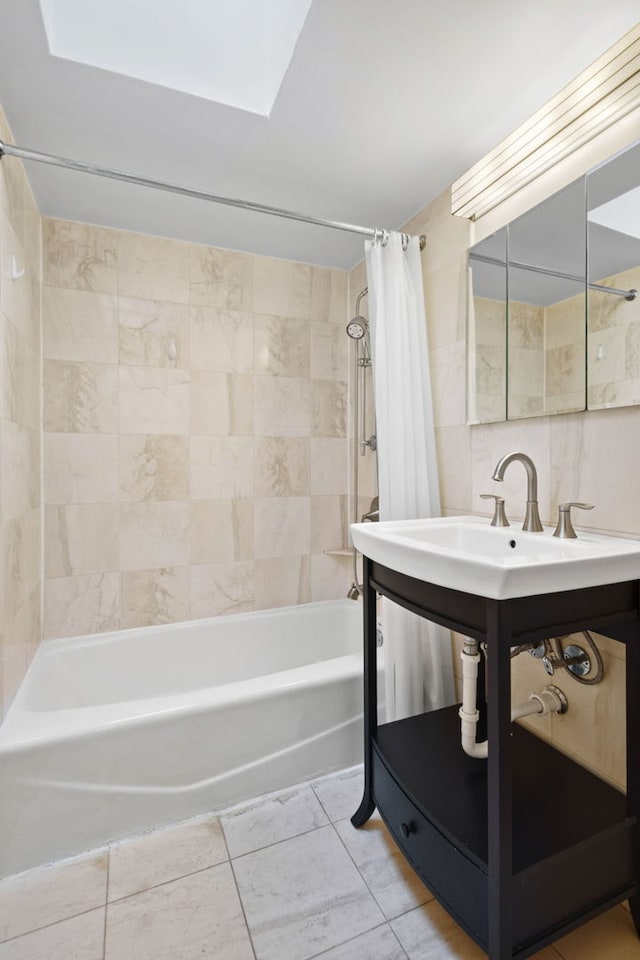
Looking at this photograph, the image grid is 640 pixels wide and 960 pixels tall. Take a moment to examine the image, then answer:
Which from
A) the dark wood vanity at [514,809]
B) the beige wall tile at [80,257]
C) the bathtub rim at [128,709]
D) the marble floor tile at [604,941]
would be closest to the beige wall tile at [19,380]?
the beige wall tile at [80,257]

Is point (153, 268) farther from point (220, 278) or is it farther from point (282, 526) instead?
point (282, 526)

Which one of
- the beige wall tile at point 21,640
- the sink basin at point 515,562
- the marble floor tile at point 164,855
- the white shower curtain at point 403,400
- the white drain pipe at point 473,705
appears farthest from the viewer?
the white shower curtain at point 403,400

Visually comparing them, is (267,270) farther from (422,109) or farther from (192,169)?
(422,109)

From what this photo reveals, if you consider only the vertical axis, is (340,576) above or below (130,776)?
above

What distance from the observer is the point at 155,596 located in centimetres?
209

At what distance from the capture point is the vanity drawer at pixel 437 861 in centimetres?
90

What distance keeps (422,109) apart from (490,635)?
1.48 meters

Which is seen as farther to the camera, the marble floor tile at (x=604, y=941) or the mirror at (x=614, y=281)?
the mirror at (x=614, y=281)

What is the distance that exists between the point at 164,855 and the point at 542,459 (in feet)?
5.23

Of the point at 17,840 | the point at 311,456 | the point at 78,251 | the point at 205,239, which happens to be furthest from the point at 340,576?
the point at 78,251

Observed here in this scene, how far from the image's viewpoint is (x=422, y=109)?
52.2 inches

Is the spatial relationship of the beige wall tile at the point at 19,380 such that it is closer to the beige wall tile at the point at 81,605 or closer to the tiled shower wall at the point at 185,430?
the tiled shower wall at the point at 185,430

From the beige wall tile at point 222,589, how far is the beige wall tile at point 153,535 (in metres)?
0.13

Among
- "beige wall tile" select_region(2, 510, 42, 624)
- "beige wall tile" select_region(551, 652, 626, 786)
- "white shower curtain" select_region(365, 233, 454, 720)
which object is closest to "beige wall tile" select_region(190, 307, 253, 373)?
"white shower curtain" select_region(365, 233, 454, 720)
